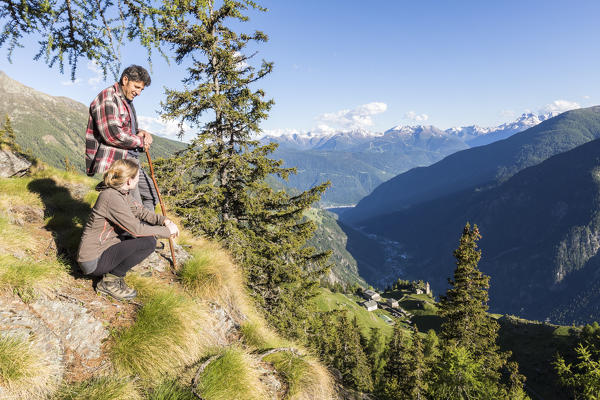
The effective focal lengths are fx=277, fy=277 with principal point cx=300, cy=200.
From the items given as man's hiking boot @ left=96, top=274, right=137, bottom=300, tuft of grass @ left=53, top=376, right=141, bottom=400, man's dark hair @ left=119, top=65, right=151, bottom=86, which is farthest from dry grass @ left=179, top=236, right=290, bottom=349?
man's dark hair @ left=119, top=65, right=151, bottom=86

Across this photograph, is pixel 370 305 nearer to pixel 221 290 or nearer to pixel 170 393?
pixel 221 290

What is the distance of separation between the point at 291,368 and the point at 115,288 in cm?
311

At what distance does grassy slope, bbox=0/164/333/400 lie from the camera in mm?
3092

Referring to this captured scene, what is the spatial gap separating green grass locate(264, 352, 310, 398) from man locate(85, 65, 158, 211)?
4646mm

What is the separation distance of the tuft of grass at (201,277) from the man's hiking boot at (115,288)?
1.24m

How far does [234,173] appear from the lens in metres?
14.2

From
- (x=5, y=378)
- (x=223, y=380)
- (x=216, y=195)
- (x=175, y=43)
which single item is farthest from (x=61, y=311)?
(x=175, y=43)

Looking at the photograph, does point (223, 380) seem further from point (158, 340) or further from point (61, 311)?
point (61, 311)

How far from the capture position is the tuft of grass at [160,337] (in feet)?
11.5

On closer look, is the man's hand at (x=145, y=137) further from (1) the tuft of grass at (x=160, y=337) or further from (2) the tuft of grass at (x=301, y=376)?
(2) the tuft of grass at (x=301, y=376)

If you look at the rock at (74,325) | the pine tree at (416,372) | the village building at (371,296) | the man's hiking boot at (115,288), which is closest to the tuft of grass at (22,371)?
the rock at (74,325)

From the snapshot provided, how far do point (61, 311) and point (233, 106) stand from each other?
11.9m

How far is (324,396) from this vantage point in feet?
15.3

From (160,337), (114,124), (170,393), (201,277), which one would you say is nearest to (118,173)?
(114,124)
